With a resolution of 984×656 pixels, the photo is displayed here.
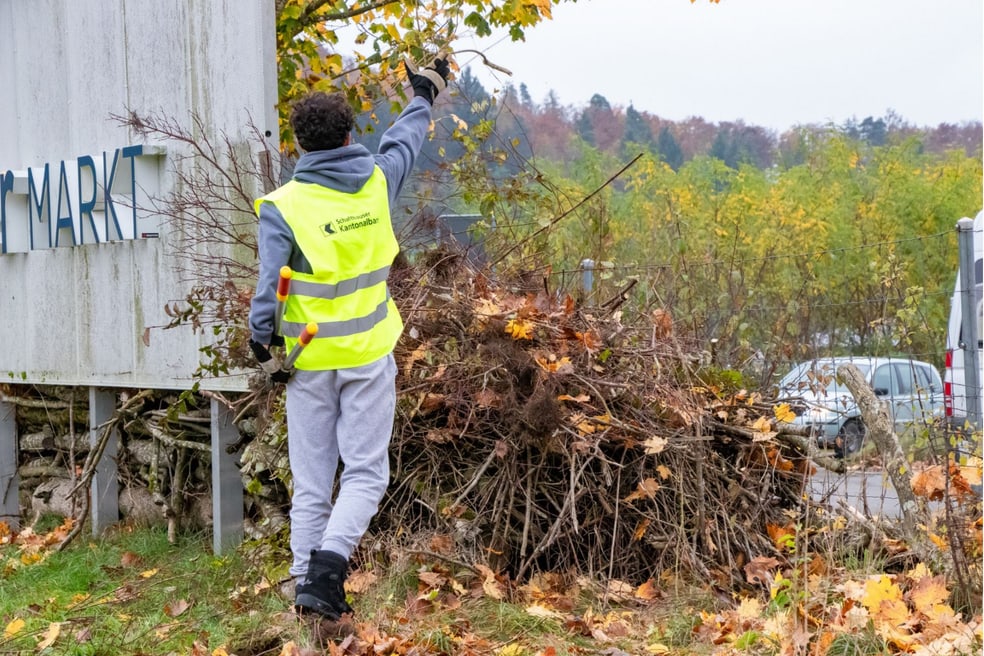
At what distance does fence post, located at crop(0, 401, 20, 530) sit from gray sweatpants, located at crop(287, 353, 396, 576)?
557 centimetres

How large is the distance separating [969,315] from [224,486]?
4402 mm

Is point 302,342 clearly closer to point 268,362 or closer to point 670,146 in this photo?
point 268,362

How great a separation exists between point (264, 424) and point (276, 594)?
1.15 m

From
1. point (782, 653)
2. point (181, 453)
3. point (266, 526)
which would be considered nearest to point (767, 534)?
point (782, 653)

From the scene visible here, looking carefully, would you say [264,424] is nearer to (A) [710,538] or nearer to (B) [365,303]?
(B) [365,303]

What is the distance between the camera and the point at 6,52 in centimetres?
930

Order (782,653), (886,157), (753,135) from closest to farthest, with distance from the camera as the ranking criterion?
(782,653) → (886,157) → (753,135)

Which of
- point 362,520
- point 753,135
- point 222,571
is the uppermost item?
point 753,135

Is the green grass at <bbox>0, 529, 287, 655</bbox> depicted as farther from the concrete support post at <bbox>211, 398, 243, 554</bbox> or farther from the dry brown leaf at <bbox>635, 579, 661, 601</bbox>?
the dry brown leaf at <bbox>635, 579, 661, 601</bbox>

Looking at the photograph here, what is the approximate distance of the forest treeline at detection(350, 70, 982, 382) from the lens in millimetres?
7059

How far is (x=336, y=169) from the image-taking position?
15.9 feet

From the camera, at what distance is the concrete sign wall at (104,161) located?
7.02 meters

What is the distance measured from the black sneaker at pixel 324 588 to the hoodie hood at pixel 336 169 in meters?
1.44

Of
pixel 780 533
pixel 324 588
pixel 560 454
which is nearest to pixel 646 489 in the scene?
pixel 560 454
